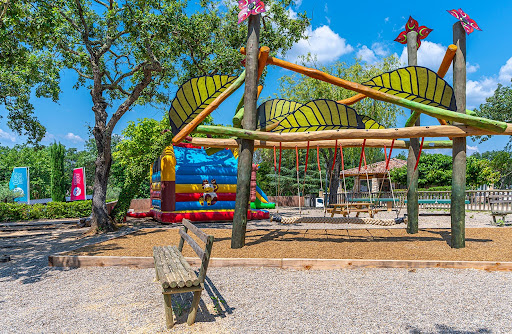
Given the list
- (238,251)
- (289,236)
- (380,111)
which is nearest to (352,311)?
(238,251)

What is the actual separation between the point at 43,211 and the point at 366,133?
18.0 metres

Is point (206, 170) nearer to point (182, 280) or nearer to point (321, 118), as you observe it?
point (321, 118)

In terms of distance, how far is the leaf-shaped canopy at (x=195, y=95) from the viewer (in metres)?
7.51

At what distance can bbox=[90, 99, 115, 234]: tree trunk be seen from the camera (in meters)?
10.7

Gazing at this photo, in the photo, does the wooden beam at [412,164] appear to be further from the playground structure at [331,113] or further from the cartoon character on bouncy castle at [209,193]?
the cartoon character on bouncy castle at [209,193]

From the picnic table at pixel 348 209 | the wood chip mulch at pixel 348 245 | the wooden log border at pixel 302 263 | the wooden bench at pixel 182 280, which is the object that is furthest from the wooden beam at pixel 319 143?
the wooden bench at pixel 182 280

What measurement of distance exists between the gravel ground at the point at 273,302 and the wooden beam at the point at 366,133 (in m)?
2.53

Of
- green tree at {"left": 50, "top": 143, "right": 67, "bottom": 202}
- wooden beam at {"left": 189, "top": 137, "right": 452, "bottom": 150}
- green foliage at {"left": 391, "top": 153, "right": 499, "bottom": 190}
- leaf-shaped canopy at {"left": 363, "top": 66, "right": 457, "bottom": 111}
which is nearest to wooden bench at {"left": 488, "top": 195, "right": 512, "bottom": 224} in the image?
wooden beam at {"left": 189, "top": 137, "right": 452, "bottom": 150}

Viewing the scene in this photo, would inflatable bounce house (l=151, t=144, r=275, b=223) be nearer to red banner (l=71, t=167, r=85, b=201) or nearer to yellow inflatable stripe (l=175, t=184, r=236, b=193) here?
yellow inflatable stripe (l=175, t=184, r=236, b=193)

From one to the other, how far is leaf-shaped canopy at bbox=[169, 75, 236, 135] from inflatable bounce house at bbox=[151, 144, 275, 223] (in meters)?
4.89

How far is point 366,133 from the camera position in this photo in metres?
6.39

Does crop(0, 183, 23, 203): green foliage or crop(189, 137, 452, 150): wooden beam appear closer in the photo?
crop(189, 137, 452, 150): wooden beam

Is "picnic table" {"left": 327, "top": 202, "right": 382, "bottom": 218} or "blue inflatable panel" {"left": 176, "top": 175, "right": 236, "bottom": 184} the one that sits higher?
"blue inflatable panel" {"left": 176, "top": 175, "right": 236, "bottom": 184}

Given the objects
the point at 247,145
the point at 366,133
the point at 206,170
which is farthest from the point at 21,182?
the point at 366,133
